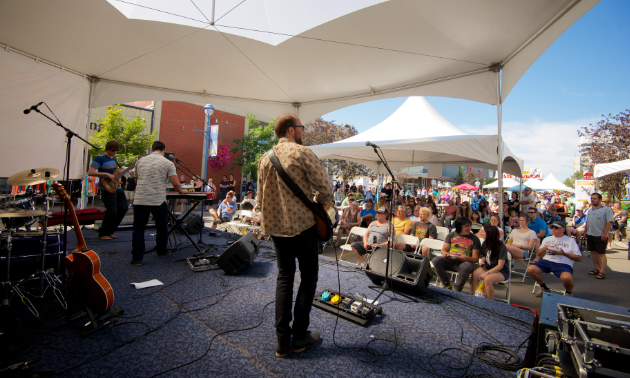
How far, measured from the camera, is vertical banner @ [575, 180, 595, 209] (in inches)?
499

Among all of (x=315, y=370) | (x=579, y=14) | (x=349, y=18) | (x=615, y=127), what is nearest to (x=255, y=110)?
(x=349, y=18)

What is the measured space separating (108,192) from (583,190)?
17814 mm

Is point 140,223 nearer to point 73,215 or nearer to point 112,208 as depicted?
point 73,215

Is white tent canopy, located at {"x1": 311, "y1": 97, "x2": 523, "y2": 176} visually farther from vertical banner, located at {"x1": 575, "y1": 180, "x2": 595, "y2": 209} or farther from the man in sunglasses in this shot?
vertical banner, located at {"x1": 575, "y1": 180, "x2": 595, "y2": 209}

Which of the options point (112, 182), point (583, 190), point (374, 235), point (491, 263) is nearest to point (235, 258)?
point (374, 235)

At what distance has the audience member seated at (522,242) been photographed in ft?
15.5

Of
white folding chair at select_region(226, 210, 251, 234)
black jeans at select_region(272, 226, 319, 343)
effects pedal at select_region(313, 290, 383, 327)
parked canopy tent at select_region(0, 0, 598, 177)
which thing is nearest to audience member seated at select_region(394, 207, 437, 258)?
parked canopy tent at select_region(0, 0, 598, 177)

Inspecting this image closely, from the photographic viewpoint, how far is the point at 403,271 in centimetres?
316

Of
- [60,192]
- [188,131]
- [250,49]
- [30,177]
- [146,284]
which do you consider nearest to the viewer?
[60,192]

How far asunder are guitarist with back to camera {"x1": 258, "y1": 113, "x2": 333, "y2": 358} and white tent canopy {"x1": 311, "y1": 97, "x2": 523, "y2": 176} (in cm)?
467

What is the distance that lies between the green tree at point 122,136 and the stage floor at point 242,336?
13595 millimetres

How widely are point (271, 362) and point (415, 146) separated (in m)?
5.41

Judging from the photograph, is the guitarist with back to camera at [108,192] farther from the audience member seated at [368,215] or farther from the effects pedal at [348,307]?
the audience member seated at [368,215]

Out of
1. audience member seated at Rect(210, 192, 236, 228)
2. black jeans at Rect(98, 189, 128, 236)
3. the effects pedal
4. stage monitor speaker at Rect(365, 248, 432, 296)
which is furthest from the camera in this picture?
audience member seated at Rect(210, 192, 236, 228)
